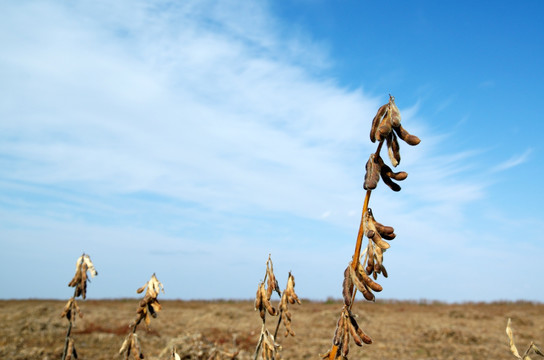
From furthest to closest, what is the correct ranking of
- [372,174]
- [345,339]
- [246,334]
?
[246,334] < [345,339] < [372,174]

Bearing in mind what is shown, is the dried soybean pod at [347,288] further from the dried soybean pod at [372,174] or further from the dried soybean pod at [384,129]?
the dried soybean pod at [384,129]

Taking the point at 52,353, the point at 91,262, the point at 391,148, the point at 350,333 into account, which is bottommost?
the point at 52,353

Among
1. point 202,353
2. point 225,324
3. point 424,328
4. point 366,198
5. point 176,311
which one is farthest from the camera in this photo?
point 176,311

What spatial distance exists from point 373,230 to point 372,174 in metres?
0.16

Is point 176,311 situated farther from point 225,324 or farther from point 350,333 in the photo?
point 350,333

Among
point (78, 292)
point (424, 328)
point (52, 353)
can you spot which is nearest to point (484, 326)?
point (424, 328)

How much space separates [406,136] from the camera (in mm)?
1355

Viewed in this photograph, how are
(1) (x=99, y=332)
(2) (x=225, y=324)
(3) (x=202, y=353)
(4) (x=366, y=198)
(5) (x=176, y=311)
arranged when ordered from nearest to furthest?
(4) (x=366, y=198)
(3) (x=202, y=353)
(1) (x=99, y=332)
(2) (x=225, y=324)
(5) (x=176, y=311)

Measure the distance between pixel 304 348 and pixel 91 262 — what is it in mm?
11813


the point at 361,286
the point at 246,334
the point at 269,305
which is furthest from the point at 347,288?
the point at 246,334

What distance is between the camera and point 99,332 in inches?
590

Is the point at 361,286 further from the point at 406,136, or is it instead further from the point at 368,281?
the point at 406,136

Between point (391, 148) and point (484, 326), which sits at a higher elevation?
point (391, 148)

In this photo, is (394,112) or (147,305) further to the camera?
(147,305)
